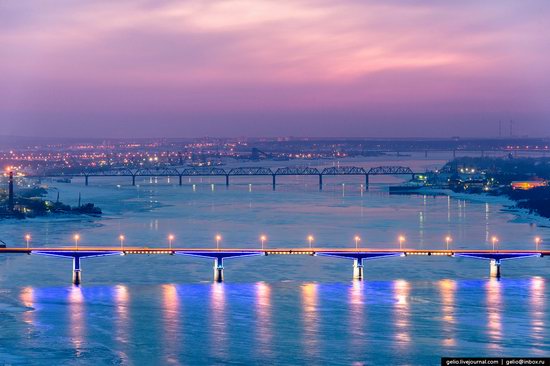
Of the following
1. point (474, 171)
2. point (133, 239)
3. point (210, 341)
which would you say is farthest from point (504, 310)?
point (474, 171)

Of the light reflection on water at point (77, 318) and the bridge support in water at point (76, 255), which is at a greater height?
the bridge support in water at point (76, 255)

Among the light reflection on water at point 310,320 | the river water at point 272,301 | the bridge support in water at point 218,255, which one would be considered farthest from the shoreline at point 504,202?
the light reflection on water at point 310,320

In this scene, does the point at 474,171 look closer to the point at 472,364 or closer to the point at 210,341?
the point at 210,341

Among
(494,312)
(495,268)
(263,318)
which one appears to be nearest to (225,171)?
(495,268)

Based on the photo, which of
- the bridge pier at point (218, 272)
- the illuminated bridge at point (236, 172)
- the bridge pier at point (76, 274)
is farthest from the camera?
the illuminated bridge at point (236, 172)

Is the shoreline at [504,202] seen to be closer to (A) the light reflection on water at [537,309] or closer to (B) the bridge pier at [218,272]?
(A) the light reflection on water at [537,309]

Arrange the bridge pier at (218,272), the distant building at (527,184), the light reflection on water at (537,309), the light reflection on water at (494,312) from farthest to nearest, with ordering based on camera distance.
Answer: the distant building at (527,184) → the bridge pier at (218,272) → the light reflection on water at (537,309) → the light reflection on water at (494,312)

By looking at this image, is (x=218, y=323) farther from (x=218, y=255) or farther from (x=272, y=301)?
(x=218, y=255)
